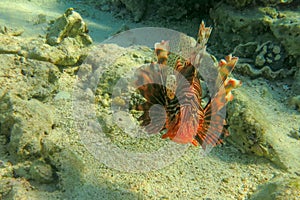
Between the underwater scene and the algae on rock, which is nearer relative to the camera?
the underwater scene

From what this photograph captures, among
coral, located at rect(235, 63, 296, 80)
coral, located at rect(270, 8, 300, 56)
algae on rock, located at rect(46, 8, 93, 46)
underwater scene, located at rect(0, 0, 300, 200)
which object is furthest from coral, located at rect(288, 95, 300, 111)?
algae on rock, located at rect(46, 8, 93, 46)

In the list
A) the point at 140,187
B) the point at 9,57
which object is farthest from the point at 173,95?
the point at 9,57

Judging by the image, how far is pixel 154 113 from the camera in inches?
105

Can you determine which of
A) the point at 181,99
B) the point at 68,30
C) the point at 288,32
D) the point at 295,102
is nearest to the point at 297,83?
the point at 295,102

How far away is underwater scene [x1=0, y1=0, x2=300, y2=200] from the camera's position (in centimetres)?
272

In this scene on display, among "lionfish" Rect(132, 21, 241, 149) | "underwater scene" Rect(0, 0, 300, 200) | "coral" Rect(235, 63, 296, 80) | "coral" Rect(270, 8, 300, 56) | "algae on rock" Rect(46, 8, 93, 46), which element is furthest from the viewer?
"coral" Rect(235, 63, 296, 80)

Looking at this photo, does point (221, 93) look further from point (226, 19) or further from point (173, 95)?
point (226, 19)

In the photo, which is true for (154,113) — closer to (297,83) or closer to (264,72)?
(264,72)

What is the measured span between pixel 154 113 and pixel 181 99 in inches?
11.8

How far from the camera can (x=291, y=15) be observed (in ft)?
16.5

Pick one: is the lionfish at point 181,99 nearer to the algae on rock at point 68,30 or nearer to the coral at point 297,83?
the algae on rock at point 68,30

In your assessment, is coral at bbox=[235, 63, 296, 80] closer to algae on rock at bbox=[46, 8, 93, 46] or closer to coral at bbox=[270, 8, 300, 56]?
coral at bbox=[270, 8, 300, 56]

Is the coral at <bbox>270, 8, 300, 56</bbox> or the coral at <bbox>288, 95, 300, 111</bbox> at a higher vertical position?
the coral at <bbox>270, 8, 300, 56</bbox>

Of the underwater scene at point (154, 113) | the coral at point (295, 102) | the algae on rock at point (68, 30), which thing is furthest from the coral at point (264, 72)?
the algae on rock at point (68, 30)
